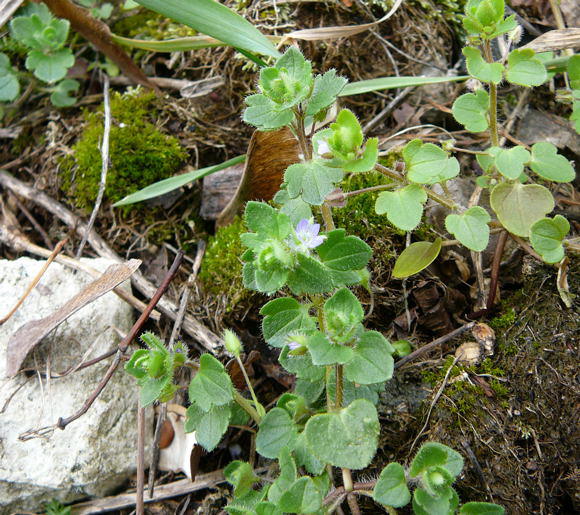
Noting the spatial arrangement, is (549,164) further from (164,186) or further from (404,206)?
(164,186)

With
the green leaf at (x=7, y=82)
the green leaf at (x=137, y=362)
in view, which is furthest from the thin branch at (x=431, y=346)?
the green leaf at (x=7, y=82)

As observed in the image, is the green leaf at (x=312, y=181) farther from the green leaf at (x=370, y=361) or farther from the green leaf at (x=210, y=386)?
the green leaf at (x=210, y=386)

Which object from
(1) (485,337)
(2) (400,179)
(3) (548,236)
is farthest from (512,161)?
(1) (485,337)

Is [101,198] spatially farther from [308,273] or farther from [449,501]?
[449,501]

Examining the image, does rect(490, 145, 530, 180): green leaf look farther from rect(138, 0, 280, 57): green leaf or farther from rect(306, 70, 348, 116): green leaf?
rect(138, 0, 280, 57): green leaf

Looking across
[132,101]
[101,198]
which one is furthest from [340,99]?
[101,198]

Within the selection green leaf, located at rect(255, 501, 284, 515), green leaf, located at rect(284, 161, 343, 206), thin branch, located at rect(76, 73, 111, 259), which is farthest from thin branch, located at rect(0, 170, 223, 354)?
green leaf, located at rect(284, 161, 343, 206)
